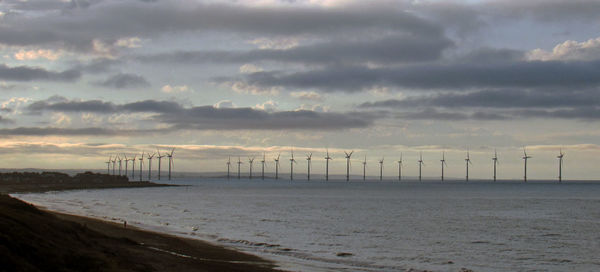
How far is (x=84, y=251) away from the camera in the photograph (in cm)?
2542

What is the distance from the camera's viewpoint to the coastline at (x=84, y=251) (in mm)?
21500

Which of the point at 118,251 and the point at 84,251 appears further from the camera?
the point at 118,251

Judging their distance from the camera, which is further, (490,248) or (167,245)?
(490,248)

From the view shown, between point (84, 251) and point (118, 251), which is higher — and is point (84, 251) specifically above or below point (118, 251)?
above

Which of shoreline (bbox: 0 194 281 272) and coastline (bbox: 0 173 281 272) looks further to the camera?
shoreline (bbox: 0 194 281 272)

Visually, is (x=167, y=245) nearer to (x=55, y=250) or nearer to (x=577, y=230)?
(x=55, y=250)

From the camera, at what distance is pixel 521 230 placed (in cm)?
6288

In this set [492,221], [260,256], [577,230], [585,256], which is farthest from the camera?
[492,221]

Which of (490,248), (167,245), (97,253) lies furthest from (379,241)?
(97,253)

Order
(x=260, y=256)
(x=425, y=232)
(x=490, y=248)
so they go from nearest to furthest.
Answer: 1. (x=260, y=256)
2. (x=490, y=248)
3. (x=425, y=232)

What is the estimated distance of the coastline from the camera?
21500mm

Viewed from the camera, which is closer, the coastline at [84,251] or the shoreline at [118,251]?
the coastline at [84,251]

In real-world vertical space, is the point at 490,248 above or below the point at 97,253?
below

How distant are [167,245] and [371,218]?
45.8 m
